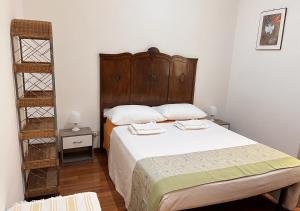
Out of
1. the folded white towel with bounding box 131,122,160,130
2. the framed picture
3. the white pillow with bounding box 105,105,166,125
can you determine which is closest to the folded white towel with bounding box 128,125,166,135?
the folded white towel with bounding box 131,122,160,130

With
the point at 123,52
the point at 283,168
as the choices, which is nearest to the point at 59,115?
the point at 123,52

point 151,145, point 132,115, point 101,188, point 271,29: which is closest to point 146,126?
point 132,115

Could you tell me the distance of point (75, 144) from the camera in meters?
2.89

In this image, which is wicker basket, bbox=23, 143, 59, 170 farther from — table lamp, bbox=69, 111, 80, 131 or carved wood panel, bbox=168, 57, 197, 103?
carved wood panel, bbox=168, 57, 197, 103

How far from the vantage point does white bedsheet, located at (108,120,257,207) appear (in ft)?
7.08

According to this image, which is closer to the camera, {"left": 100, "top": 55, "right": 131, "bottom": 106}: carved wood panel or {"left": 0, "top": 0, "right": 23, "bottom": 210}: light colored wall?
{"left": 0, "top": 0, "right": 23, "bottom": 210}: light colored wall

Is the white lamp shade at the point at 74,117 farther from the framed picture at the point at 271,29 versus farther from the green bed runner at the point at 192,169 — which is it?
the framed picture at the point at 271,29

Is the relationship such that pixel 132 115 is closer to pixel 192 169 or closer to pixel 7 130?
pixel 192 169

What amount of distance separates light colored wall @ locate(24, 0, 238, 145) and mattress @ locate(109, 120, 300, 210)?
2.68 ft

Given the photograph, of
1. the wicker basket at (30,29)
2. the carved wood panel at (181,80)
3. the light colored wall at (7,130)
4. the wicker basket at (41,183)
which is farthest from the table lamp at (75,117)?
the carved wood panel at (181,80)

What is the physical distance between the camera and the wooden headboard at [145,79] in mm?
3113

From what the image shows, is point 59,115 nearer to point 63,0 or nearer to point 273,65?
point 63,0

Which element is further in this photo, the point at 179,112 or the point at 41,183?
the point at 179,112

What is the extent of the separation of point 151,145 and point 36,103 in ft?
3.71
